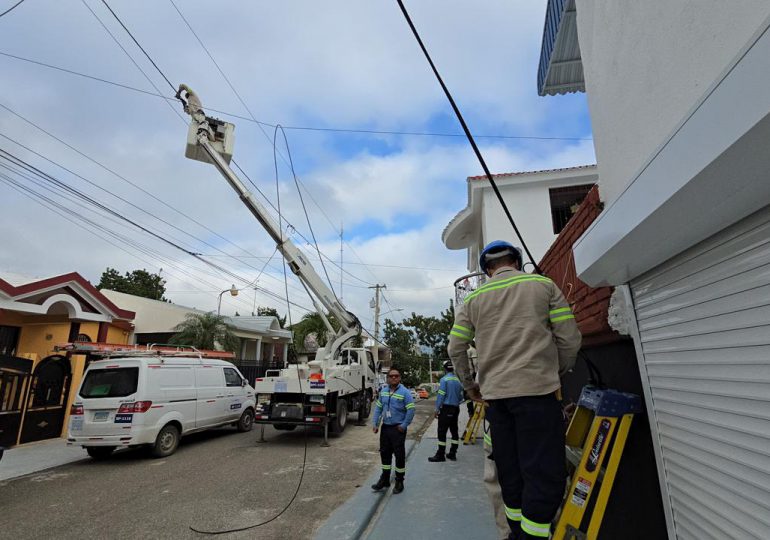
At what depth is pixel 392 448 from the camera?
5699 millimetres

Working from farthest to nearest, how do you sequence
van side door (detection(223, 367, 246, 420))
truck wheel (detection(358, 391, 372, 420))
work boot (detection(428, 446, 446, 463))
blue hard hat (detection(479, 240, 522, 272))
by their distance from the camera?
truck wheel (detection(358, 391, 372, 420)) < van side door (detection(223, 367, 246, 420)) < work boot (detection(428, 446, 446, 463)) < blue hard hat (detection(479, 240, 522, 272))

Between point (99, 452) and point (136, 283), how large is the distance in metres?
41.2

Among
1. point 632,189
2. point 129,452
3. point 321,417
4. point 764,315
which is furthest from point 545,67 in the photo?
point 129,452

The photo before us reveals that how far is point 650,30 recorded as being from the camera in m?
2.15

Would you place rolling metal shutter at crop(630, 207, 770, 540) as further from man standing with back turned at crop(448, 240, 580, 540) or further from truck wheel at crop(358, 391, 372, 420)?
truck wheel at crop(358, 391, 372, 420)

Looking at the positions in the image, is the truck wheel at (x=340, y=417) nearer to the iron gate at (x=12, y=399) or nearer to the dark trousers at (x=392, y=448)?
the dark trousers at (x=392, y=448)

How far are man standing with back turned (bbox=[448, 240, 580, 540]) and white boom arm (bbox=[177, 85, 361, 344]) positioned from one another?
919cm

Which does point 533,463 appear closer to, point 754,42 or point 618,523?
point 618,523

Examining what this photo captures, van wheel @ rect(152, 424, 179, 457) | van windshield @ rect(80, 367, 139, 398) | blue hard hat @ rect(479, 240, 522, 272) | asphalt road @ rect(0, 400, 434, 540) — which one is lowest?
asphalt road @ rect(0, 400, 434, 540)

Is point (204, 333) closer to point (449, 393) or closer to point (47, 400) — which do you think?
point (47, 400)

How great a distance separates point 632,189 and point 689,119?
1.51 ft

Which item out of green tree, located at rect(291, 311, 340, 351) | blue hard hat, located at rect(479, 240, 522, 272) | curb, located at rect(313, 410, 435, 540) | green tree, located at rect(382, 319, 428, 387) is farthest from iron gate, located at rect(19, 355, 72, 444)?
green tree, located at rect(382, 319, 428, 387)

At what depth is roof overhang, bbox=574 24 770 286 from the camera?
102cm

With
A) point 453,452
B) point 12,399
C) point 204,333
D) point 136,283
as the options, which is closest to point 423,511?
point 453,452
